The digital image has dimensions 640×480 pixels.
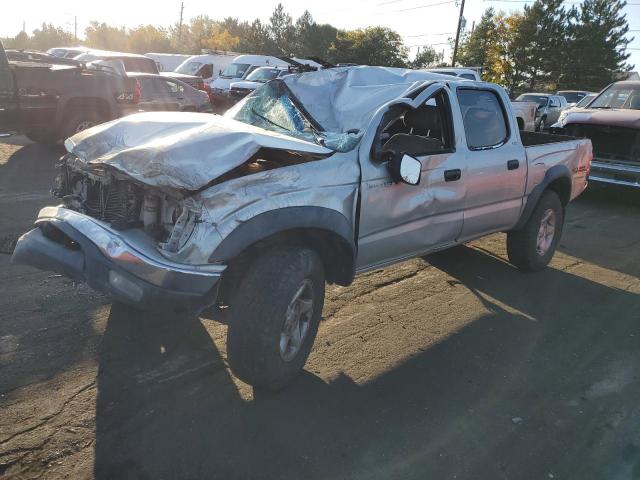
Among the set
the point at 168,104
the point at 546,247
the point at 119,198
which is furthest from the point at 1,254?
the point at 168,104

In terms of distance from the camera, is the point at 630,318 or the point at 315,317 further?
the point at 630,318

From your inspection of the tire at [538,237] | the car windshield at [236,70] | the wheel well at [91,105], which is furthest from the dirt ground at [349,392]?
the car windshield at [236,70]

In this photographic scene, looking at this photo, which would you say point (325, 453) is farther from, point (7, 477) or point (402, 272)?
point (402, 272)

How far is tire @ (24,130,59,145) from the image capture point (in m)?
9.86

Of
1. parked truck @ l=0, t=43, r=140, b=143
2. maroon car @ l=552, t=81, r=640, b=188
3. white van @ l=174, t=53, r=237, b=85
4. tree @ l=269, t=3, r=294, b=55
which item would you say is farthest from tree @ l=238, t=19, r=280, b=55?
maroon car @ l=552, t=81, r=640, b=188

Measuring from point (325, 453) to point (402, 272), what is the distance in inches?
116

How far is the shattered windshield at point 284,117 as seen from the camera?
147 inches

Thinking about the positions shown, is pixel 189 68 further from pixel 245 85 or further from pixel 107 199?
pixel 107 199

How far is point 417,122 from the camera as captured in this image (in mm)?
4613

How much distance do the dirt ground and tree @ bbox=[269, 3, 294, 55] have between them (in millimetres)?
57812

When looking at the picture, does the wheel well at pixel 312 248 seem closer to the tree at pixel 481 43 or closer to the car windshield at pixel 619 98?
the car windshield at pixel 619 98

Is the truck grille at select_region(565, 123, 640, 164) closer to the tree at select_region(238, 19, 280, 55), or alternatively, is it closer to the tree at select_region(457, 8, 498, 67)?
the tree at select_region(457, 8, 498, 67)

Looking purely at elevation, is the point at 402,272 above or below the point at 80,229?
below

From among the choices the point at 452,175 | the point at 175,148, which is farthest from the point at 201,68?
the point at 175,148
